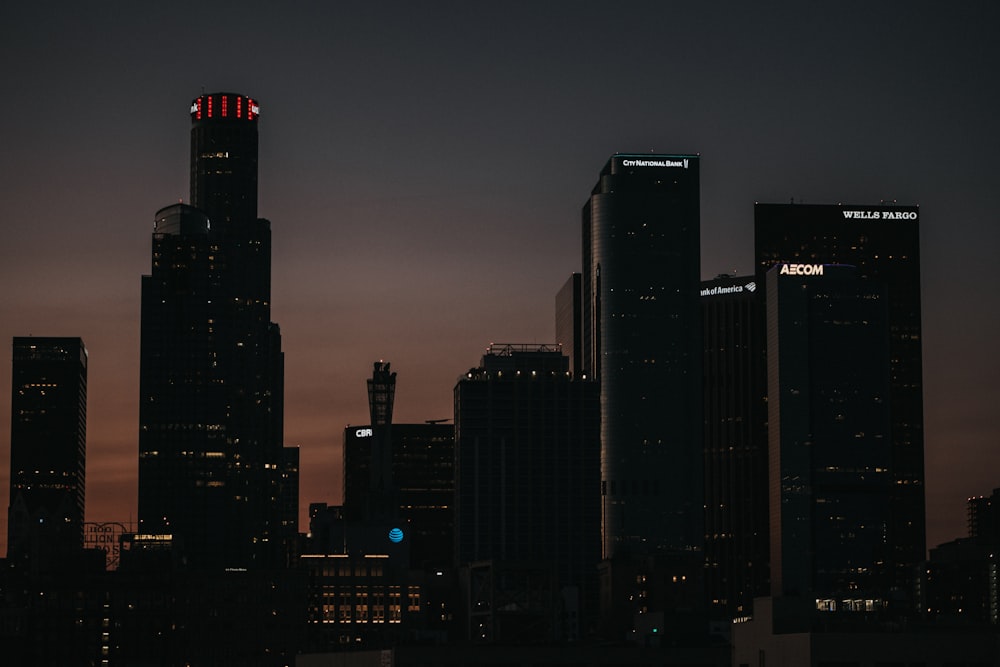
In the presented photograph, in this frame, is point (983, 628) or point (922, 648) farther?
point (983, 628)

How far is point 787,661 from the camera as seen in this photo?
126188mm

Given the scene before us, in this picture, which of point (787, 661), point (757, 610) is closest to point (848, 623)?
point (757, 610)

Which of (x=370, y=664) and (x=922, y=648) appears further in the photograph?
(x=370, y=664)

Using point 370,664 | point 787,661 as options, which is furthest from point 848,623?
point 370,664

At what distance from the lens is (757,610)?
13925 centimetres

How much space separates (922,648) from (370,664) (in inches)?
2858

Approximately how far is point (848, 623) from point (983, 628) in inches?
388

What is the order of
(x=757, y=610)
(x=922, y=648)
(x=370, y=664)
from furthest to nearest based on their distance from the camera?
(x=370, y=664)
(x=757, y=610)
(x=922, y=648)

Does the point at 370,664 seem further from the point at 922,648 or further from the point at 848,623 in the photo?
the point at 922,648

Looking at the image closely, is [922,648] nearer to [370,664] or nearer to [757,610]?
[757,610]

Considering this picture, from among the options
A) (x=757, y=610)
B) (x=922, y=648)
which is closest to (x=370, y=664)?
(x=757, y=610)

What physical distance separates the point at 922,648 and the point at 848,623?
21705 millimetres

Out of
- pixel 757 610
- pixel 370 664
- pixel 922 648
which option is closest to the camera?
pixel 922 648

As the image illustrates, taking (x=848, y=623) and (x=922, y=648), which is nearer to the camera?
(x=922, y=648)
